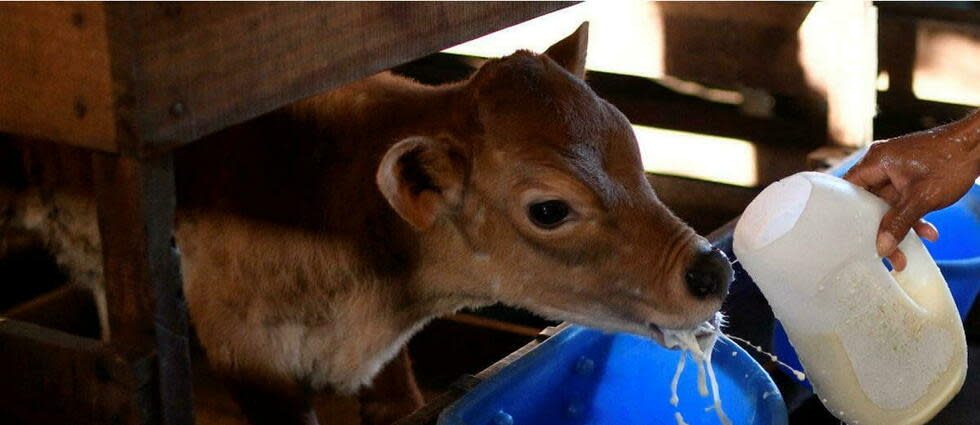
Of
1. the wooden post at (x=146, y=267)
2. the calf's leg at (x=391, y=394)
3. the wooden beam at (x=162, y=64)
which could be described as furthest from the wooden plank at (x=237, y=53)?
the calf's leg at (x=391, y=394)

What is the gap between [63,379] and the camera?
1.95 meters

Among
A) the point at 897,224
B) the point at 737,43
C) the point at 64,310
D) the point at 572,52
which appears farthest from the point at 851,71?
the point at 64,310

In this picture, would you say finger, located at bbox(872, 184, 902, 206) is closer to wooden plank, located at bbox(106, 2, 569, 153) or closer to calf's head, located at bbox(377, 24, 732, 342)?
calf's head, located at bbox(377, 24, 732, 342)

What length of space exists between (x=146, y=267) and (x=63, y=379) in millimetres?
344

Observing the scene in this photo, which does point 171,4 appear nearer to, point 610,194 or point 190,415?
point 190,415

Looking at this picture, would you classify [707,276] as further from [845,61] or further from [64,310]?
[64,310]

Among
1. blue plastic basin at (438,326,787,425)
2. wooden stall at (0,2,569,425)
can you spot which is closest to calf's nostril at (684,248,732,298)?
blue plastic basin at (438,326,787,425)

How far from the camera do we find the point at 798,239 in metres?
2.28

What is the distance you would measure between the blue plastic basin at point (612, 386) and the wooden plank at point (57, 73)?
3.37 ft

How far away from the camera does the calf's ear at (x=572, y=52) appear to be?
9.56 ft

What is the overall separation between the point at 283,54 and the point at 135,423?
1.95 ft

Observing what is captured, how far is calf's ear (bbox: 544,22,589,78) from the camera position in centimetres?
291

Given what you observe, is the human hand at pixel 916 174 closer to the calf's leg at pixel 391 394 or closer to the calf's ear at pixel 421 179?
the calf's ear at pixel 421 179

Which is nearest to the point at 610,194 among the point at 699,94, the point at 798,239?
the point at 798,239
